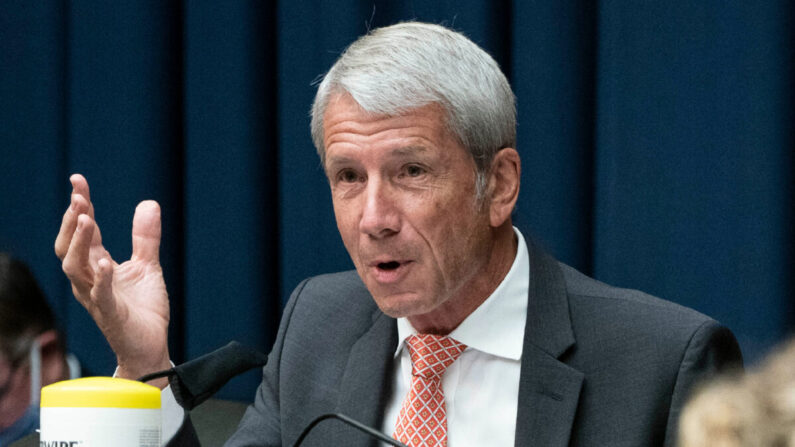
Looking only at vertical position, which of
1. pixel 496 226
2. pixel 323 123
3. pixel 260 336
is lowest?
pixel 260 336

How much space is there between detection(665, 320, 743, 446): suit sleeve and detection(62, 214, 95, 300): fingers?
81 centimetres

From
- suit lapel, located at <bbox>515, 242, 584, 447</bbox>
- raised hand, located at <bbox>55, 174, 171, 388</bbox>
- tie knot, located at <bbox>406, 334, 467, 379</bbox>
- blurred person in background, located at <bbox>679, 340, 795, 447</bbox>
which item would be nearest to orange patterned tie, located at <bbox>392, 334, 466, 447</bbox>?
tie knot, located at <bbox>406, 334, 467, 379</bbox>

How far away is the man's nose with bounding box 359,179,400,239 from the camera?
1363 millimetres

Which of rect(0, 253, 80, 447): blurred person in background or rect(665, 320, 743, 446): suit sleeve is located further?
rect(0, 253, 80, 447): blurred person in background

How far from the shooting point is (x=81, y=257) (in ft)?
4.28

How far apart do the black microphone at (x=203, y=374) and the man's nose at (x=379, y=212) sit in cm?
28

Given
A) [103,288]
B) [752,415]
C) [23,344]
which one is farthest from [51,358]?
[752,415]

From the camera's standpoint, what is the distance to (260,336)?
2.18 m

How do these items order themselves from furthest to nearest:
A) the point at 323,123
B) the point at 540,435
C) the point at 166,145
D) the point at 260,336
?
the point at 166,145 → the point at 260,336 → the point at 323,123 → the point at 540,435

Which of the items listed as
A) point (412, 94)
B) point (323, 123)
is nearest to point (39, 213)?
point (323, 123)

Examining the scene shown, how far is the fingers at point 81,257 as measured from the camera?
1276mm

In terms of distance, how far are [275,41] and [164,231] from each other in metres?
0.51

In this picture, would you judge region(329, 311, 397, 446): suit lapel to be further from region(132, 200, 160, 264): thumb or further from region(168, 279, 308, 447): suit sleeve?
region(132, 200, 160, 264): thumb

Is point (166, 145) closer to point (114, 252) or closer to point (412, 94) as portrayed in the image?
point (114, 252)
